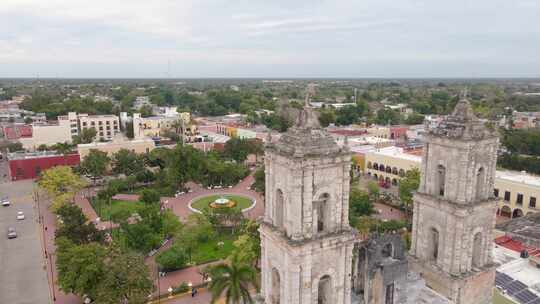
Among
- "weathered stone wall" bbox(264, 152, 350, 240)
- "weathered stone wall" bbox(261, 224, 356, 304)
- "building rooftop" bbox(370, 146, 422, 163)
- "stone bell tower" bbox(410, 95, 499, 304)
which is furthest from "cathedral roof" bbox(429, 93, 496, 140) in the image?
"building rooftop" bbox(370, 146, 422, 163)

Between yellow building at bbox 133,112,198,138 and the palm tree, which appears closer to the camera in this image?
the palm tree

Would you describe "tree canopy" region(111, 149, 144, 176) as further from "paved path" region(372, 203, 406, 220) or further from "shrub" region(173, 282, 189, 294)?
"paved path" region(372, 203, 406, 220)

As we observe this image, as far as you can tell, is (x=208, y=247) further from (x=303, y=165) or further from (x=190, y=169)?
(x=303, y=165)

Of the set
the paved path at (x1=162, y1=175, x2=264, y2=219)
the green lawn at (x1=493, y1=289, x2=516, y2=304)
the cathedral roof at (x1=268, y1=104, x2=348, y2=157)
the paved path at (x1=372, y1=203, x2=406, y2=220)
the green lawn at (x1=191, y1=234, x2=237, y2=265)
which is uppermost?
the cathedral roof at (x1=268, y1=104, x2=348, y2=157)

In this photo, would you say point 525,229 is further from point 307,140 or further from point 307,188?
point 307,140

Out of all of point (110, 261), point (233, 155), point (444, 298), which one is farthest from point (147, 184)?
point (444, 298)

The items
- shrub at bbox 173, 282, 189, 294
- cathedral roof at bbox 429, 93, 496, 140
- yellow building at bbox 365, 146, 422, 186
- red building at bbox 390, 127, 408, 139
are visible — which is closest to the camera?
cathedral roof at bbox 429, 93, 496, 140

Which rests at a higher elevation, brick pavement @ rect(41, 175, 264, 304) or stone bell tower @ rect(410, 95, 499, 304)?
stone bell tower @ rect(410, 95, 499, 304)
